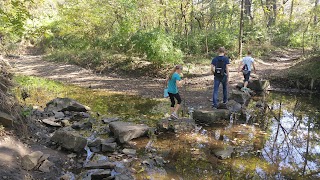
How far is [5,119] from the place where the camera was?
5.70 metres

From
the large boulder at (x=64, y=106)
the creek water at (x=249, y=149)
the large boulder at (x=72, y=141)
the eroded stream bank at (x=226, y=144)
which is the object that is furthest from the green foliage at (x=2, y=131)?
the large boulder at (x=64, y=106)

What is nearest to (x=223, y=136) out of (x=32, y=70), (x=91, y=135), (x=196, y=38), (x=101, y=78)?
(x=91, y=135)

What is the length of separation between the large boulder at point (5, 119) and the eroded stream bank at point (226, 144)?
119 cm

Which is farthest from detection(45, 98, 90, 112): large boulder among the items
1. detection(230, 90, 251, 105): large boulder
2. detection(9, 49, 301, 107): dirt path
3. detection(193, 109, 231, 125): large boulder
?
detection(230, 90, 251, 105): large boulder

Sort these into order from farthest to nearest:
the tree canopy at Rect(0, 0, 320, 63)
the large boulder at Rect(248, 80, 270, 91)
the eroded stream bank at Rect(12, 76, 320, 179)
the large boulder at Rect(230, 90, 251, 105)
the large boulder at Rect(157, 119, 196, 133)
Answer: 1. the tree canopy at Rect(0, 0, 320, 63)
2. the large boulder at Rect(248, 80, 270, 91)
3. the large boulder at Rect(230, 90, 251, 105)
4. the large boulder at Rect(157, 119, 196, 133)
5. the eroded stream bank at Rect(12, 76, 320, 179)

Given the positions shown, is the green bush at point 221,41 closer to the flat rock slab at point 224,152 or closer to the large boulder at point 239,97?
the large boulder at point 239,97

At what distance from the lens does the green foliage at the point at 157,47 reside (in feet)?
49.1

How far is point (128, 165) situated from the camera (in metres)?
5.54

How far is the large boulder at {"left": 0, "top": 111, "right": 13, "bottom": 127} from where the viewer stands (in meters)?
5.66

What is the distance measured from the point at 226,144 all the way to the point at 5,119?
502 centimetres

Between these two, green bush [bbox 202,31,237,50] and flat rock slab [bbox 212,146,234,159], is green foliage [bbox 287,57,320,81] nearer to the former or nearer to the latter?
green bush [bbox 202,31,237,50]

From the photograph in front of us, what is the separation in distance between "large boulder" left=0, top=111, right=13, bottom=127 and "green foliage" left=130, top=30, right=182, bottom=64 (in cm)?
1000

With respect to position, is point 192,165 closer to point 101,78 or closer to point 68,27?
point 101,78

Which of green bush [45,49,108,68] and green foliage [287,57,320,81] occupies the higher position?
green bush [45,49,108,68]
